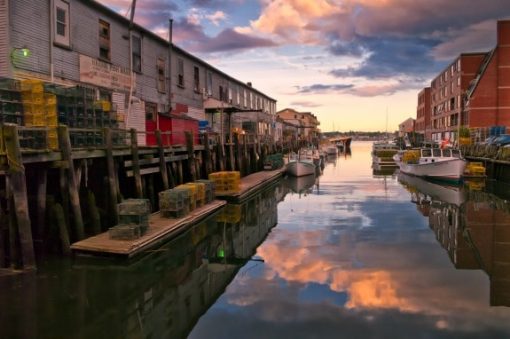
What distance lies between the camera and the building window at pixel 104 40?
2125 cm

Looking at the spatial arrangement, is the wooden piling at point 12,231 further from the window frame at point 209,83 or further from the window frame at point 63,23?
the window frame at point 209,83

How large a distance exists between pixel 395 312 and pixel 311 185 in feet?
92.9

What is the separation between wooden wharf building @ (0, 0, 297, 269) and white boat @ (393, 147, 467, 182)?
18302mm

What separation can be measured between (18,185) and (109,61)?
11.8 metres

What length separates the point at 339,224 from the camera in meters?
20.2

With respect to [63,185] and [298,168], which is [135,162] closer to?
[63,185]

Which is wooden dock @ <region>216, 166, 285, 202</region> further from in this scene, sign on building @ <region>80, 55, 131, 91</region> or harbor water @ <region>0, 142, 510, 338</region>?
sign on building @ <region>80, 55, 131, 91</region>

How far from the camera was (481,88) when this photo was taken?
69.1 m

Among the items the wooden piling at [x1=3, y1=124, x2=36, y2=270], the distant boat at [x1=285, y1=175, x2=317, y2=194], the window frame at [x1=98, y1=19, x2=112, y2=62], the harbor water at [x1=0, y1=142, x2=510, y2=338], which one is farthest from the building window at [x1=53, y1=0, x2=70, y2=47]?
the distant boat at [x1=285, y1=175, x2=317, y2=194]

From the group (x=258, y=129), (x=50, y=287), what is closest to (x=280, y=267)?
(x=50, y=287)

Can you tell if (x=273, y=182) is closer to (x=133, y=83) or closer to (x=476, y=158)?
(x=133, y=83)

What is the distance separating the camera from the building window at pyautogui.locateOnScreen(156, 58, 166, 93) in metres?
27.6

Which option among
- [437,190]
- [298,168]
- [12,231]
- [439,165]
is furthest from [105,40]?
[439,165]

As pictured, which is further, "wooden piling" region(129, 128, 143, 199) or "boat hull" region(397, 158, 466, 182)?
"boat hull" region(397, 158, 466, 182)
